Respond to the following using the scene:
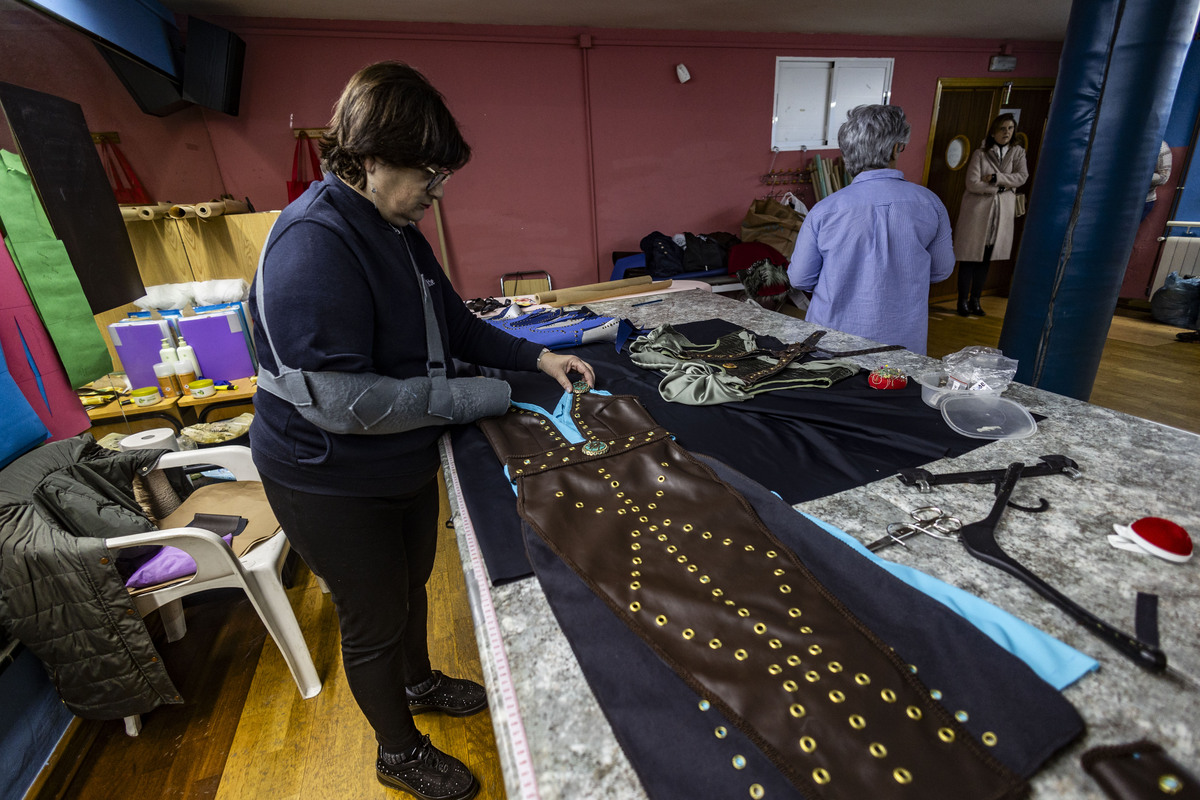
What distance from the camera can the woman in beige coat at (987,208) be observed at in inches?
221

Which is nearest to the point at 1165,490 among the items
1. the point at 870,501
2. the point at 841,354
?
the point at 870,501

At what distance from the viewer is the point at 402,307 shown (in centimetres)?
105

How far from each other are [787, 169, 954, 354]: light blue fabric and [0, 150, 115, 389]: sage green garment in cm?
267

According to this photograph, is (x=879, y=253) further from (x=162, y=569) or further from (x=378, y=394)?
(x=162, y=569)

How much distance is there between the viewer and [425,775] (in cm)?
136

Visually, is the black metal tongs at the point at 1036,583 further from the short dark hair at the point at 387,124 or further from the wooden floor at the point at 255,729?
the wooden floor at the point at 255,729

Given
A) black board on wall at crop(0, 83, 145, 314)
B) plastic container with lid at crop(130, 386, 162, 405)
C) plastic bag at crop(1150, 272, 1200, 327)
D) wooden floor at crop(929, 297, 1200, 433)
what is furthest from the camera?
plastic bag at crop(1150, 272, 1200, 327)

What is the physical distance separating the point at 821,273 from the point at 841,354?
563 millimetres

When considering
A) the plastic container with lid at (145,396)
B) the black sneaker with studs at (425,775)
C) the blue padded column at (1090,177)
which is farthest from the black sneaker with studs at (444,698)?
the blue padded column at (1090,177)

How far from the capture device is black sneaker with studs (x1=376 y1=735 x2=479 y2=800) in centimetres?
135

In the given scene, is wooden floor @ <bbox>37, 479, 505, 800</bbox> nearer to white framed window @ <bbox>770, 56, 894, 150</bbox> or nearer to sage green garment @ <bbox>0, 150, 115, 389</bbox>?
sage green garment @ <bbox>0, 150, 115, 389</bbox>

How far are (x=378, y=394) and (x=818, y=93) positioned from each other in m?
5.97

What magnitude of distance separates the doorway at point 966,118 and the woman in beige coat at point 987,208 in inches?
9.8

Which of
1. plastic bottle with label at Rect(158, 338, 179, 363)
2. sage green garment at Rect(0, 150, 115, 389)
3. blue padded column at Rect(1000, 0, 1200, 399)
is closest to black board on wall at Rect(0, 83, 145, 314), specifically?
sage green garment at Rect(0, 150, 115, 389)
